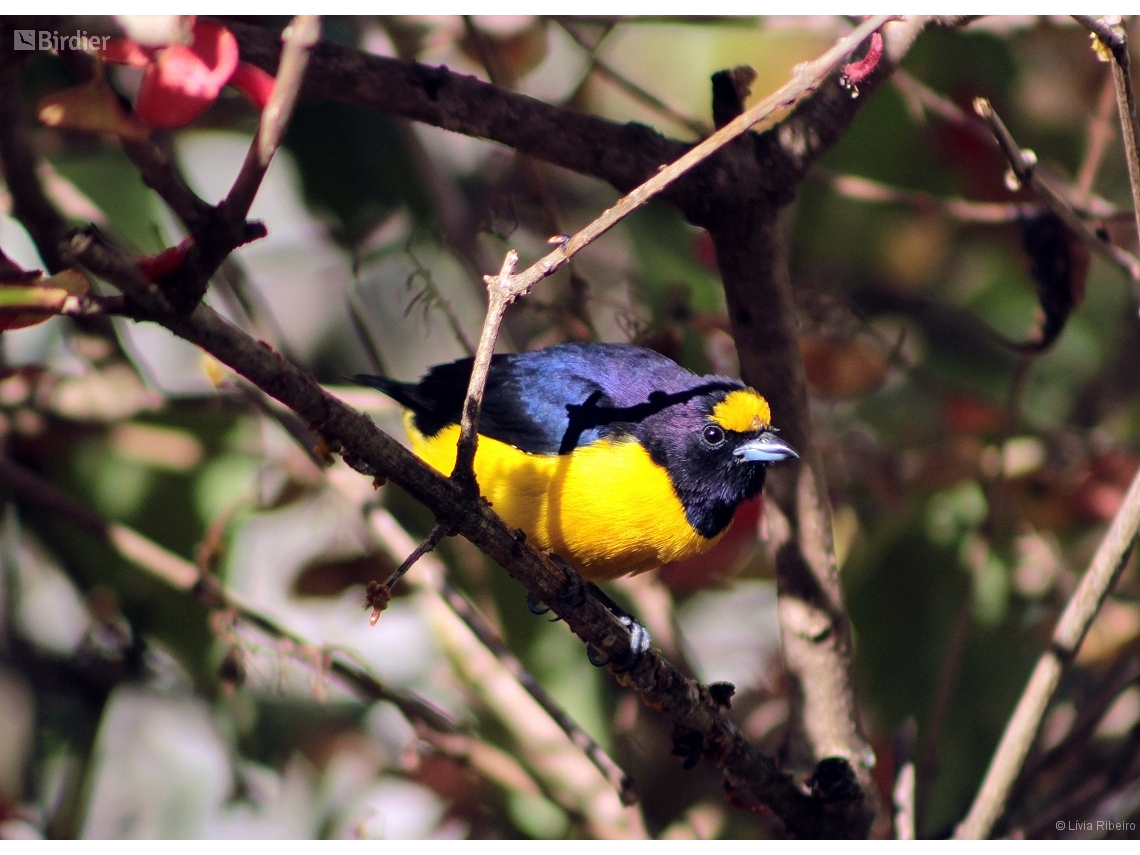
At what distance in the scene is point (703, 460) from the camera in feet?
8.80

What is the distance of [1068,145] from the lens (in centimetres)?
386

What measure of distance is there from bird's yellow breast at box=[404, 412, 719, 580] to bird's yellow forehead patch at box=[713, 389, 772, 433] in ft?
0.69

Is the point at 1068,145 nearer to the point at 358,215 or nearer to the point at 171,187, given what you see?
the point at 358,215

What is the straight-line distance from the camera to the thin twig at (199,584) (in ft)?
8.72

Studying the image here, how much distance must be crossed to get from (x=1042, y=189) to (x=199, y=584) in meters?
2.05

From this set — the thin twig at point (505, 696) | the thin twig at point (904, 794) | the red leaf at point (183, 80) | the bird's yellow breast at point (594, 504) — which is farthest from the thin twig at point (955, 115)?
the red leaf at point (183, 80)

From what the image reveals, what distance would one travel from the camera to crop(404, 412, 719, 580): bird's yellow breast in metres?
2.44

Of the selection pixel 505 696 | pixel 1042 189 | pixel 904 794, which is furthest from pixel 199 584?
pixel 1042 189

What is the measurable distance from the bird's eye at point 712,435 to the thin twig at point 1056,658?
817 millimetres

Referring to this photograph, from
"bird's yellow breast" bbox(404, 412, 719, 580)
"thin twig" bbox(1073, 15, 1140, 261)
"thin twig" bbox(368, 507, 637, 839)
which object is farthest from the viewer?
"thin twig" bbox(368, 507, 637, 839)

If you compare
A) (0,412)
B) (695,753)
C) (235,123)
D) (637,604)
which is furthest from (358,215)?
(695,753)

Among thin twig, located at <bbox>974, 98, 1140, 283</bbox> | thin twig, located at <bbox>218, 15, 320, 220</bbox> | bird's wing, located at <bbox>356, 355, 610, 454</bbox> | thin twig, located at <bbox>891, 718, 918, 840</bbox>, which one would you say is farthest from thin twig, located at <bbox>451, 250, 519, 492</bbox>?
thin twig, located at <bbox>891, 718, 918, 840</bbox>

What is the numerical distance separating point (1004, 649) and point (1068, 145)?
1.79 metres

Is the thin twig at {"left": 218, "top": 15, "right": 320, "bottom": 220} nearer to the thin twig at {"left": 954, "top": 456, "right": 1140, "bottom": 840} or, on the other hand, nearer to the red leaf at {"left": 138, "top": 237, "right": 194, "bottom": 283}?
the red leaf at {"left": 138, "top": 237, "right": 194, "bottom": 283}
